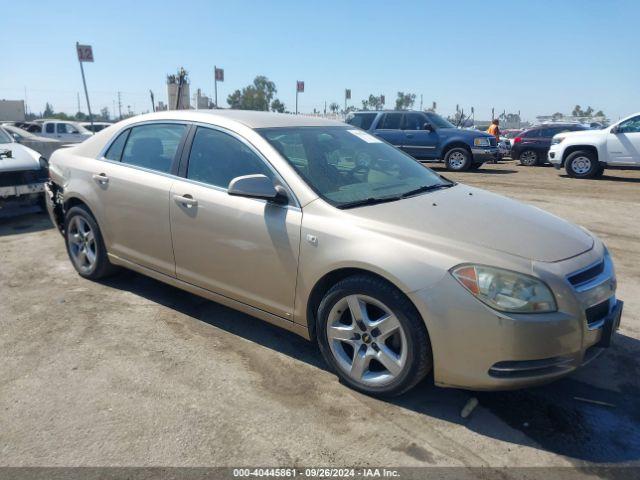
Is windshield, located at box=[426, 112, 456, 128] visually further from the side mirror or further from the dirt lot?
the side mirror

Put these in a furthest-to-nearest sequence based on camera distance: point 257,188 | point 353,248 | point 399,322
→ point 257,188, point 353,248, point 399,322

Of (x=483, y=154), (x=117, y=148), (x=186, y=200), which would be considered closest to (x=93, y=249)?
(x=117, y=148)

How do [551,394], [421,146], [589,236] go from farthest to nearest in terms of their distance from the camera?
[421,146] < [589,236] < [551,394]

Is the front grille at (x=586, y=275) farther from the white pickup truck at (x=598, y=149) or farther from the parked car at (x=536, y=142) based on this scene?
the parked car at (x=536, y=142)

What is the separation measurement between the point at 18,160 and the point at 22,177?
26 cm

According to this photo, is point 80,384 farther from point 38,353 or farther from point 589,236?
point 589,236

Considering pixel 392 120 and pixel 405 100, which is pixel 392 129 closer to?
pixel 392 120

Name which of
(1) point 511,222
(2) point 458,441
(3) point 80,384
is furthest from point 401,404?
(3) point 80,384

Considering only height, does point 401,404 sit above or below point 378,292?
below

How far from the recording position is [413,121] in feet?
51.3


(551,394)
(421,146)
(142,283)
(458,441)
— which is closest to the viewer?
(458,441)

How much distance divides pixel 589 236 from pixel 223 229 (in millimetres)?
2406

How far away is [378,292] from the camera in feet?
9.19

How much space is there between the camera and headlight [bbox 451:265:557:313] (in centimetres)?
255
